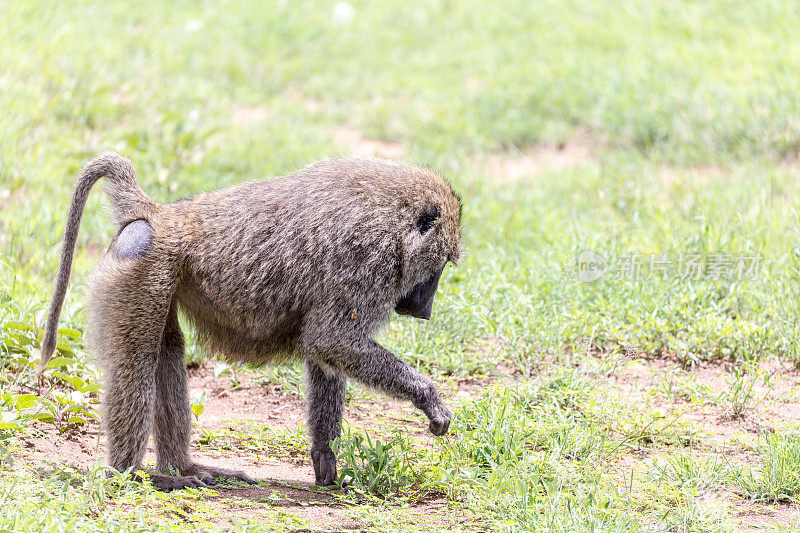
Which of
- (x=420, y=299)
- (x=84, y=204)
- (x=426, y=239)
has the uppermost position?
(x=84, y=204)

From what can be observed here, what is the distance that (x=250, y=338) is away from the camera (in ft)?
13.5

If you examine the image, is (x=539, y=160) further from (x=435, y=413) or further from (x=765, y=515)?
(x=765, y=515)

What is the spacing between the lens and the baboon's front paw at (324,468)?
4.15m

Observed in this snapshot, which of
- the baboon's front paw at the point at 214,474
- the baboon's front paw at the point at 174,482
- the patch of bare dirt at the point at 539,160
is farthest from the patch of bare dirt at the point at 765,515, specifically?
the patch of bare dirt at the point at 539,160

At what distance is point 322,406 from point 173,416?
67 centimetres

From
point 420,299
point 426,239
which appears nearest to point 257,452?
point 420,299

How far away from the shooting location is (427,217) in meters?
4.21

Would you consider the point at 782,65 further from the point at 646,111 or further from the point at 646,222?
the point at 646,222

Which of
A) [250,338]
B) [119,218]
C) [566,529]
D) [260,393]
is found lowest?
[260,393]

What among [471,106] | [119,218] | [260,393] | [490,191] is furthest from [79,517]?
[471,106]

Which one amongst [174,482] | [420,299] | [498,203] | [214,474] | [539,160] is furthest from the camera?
[539,160]

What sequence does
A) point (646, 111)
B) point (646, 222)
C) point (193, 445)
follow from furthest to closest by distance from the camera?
1. point (646, 111)
2. point (646, 222)
3. point (193, 445)

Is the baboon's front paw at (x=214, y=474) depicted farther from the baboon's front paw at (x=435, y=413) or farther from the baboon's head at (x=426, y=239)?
the baboon's head at (x=426, y=239)

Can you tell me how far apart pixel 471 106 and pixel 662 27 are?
2.66 m
